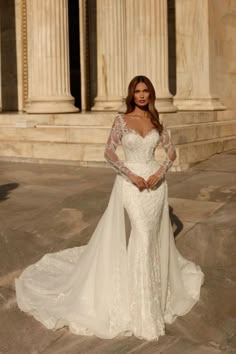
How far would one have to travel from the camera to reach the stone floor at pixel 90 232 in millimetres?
5191

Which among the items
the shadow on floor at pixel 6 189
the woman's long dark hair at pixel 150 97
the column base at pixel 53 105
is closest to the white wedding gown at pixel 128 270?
the woman's long dark hair at pixel 150 97

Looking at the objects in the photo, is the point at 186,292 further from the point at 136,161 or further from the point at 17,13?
the point at 17,13

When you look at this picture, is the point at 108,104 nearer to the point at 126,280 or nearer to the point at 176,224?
the point at 176,224

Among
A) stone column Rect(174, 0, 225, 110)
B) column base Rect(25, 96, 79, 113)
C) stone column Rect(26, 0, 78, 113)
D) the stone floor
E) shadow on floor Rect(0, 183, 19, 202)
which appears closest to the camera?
the stone floor

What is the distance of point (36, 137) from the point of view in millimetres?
16859

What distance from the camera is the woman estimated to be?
538 cm

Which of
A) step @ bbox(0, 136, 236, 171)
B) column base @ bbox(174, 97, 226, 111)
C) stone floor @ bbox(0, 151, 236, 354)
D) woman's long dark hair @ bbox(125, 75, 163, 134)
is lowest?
stone floor @ bbox(0, 151, 236, 354)

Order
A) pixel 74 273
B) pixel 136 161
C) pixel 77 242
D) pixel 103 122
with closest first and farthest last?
pixel 136 161, pixel 74 273, pixel 77 242, pixel 103 122

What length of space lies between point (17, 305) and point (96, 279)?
1.14 meters

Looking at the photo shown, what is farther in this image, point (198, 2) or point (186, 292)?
point (198, 2)

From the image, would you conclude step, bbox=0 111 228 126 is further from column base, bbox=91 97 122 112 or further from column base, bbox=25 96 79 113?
column base, bbox=91 97 122 112

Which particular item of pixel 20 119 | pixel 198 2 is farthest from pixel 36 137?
pixel 198 2

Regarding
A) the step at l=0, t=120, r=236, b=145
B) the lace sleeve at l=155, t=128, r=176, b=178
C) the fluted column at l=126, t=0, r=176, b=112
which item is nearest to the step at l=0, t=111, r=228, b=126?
the step at l=0, t=120, r=236, b=145

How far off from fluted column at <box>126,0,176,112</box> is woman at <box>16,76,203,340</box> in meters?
11.1
